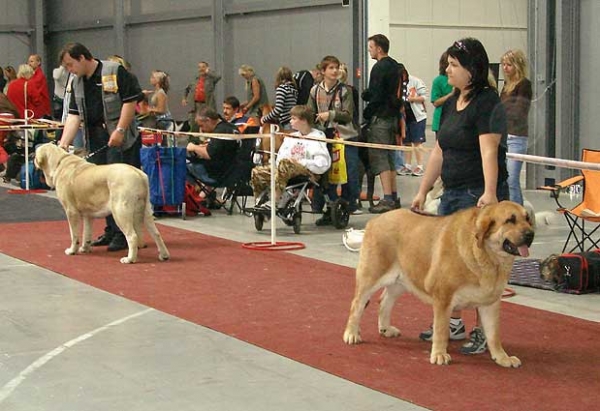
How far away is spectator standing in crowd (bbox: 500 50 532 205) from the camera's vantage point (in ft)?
32.7

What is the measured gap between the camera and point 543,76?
13.7 metres

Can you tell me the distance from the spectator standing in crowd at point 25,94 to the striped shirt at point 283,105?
6517mm

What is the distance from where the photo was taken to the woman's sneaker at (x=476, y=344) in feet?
17.6

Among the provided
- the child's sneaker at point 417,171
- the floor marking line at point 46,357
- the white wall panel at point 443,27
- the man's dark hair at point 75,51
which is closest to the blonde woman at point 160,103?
the child's sneaker at point 417,171

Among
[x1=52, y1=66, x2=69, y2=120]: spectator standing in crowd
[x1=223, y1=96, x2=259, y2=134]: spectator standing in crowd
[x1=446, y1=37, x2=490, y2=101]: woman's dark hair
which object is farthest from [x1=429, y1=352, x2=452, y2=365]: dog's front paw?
[x1=52, y1=66, x2=69, y2=120]: spectator standing in crowd

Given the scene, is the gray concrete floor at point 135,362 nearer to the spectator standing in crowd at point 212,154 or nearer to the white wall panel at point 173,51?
the spectator standing in crowd at point 212,154

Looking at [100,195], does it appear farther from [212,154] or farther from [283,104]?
[283,104]

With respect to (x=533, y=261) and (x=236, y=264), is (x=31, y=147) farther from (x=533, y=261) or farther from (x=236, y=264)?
(x=533, y=261)

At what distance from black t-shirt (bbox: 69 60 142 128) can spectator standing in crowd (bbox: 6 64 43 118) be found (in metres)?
9.55

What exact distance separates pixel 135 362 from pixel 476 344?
65.7 inches

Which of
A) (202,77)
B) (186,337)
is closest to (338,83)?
(186,337)

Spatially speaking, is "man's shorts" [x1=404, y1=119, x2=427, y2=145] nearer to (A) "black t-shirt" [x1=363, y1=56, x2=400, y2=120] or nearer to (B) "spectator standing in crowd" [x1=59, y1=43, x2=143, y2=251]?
(A) "black t-shirt" [x1=363, y1=56, x2=400, y2=120]

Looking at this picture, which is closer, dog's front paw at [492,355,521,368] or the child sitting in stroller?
dog's front paw at [492,355,521,368]

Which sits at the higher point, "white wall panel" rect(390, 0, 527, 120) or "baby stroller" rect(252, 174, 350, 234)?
"white wall panel" rect(390, 0, 527, 120)
